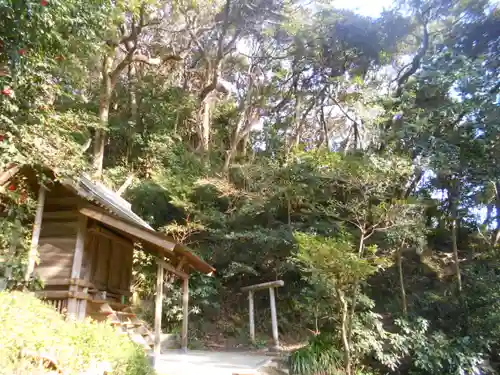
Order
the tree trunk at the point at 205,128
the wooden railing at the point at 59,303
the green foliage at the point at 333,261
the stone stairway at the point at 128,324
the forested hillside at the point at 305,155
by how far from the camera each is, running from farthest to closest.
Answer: the tree trunk at the point at 205,128
the stone stairway at the point at 128,324
the forested hillside at the point at 305,155
the green foliage at the point at 333,261
the wooden railing at the point at 59,303

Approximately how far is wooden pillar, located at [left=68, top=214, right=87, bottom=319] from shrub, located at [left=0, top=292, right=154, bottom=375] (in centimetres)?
175

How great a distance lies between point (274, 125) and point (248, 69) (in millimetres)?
2894

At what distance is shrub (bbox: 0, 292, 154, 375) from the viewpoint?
322 cm

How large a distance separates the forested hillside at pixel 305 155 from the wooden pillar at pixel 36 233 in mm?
145

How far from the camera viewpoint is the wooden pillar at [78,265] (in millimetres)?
6840

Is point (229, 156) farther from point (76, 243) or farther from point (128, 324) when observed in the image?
point (76, 243)

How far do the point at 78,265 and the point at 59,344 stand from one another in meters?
3.64

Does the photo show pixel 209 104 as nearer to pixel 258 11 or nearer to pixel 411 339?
pixel 258 11

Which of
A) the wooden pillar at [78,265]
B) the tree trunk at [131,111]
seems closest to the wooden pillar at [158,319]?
the wooden pillar at [78,265]

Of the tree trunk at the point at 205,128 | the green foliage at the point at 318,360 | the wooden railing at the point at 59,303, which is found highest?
the tree trunk at the point at 205,128

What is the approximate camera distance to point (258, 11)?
13617 mm

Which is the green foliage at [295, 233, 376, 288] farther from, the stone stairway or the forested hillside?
the stone stairway

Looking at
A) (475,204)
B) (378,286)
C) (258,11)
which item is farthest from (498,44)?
(378,286)

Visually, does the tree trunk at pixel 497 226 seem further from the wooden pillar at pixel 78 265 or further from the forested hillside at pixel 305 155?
the wooden pillar at pixel 78 265
